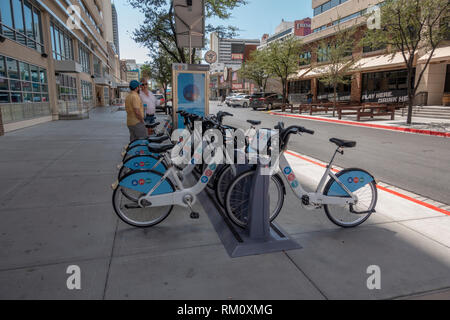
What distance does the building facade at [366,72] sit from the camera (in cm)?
2314

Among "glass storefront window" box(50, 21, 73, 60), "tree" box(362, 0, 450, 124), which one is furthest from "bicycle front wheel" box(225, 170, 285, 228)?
"glass storefront window" box(50, 21, 73, 60)

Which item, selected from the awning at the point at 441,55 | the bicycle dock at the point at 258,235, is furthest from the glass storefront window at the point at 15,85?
the awning at the point at 441,55

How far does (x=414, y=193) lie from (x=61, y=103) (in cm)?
2099

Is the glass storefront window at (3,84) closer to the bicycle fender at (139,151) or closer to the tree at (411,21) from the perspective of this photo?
the bicycle fender at (139,151)

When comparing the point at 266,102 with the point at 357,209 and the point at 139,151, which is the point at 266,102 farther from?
the point at 357,209

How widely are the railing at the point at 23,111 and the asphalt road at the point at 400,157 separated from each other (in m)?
12.0

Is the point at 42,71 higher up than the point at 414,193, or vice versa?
the point at 42,71

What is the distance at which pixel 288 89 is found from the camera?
44.7 meters

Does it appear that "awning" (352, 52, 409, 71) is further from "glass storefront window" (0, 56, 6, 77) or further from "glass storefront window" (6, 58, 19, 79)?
"glass storefront window" (0, 56, 6, 77)

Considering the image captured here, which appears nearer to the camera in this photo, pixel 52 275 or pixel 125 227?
pixel 52 275
